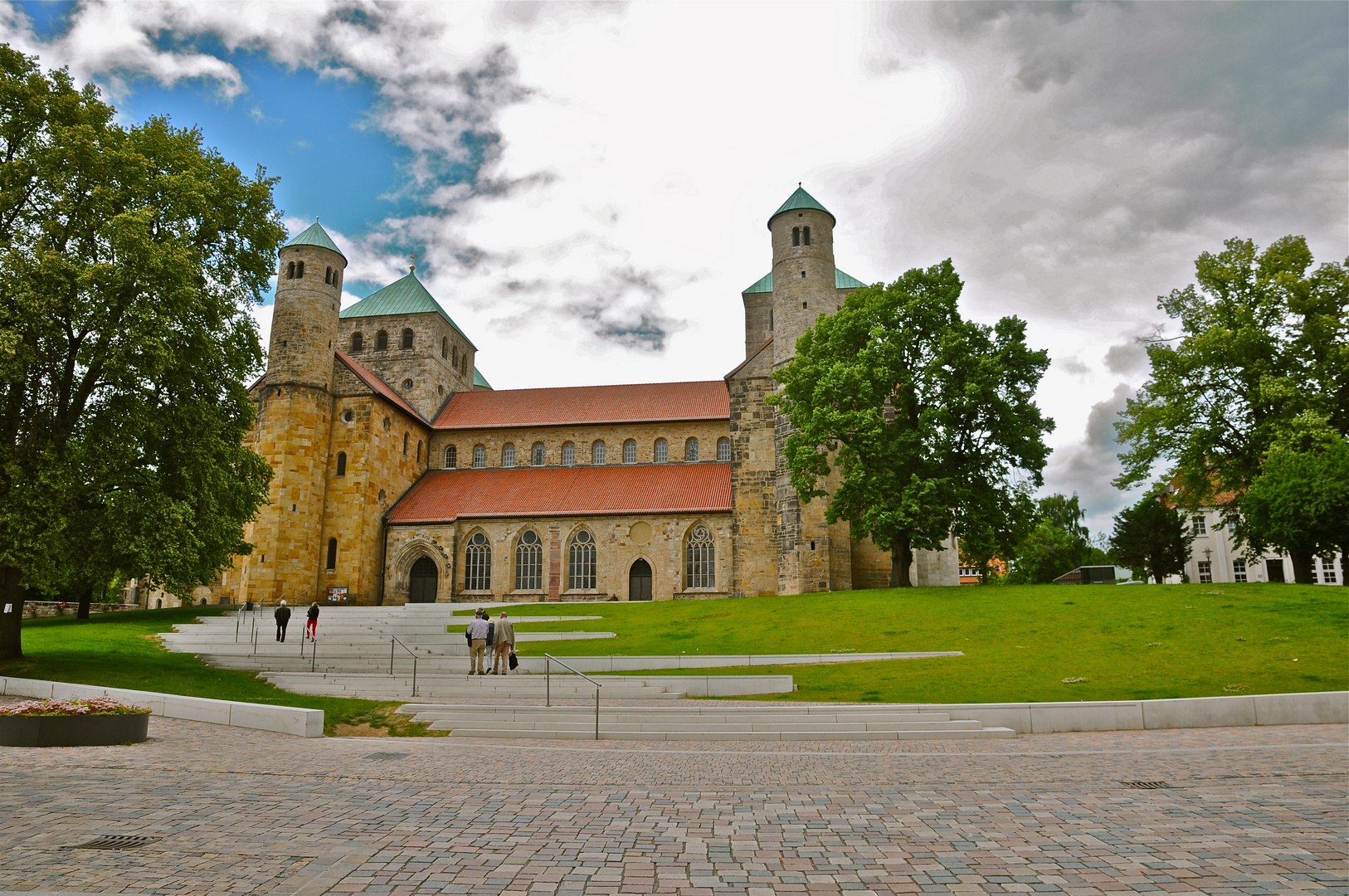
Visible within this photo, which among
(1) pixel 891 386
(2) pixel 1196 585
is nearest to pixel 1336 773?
(2) pixel 1196 585

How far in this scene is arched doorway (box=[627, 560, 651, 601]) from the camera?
44562 mm

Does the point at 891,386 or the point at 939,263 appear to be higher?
the point at 939,263

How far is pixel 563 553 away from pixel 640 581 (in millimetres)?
4546

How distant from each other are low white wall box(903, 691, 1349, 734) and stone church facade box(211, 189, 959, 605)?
24863 mm

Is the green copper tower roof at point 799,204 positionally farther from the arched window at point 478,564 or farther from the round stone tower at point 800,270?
the arched window at point 478,564

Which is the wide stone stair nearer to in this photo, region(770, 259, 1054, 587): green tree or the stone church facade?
region(770, 259, 1054, 587): green tree

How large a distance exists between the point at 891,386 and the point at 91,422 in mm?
29435

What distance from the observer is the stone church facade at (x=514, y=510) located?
138 feet

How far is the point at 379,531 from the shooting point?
45031mm

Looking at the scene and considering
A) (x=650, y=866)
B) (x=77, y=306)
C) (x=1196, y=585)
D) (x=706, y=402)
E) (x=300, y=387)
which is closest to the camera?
(x=650, y=866)

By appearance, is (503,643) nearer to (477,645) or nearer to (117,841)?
(477,645)

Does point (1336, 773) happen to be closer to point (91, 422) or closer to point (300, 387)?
point (91, 422)

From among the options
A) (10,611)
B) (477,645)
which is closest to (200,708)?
(477,645)

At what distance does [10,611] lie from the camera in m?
21.2
